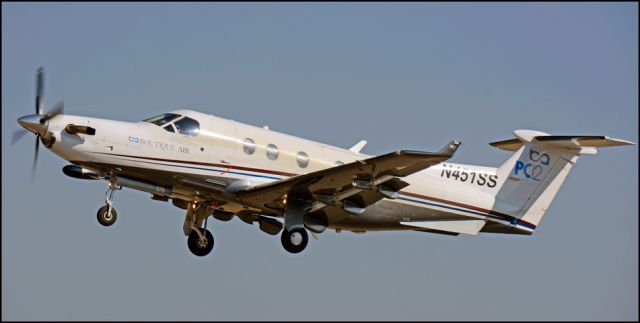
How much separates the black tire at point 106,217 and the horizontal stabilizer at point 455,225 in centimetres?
720

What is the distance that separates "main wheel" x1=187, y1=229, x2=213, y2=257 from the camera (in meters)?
25.1

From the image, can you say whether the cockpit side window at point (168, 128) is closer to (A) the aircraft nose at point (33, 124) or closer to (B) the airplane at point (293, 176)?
(B) the airplane at point (293, 176)

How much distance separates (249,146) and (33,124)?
Result: 196 inches

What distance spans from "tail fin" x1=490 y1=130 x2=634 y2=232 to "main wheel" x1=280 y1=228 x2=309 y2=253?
555 centimetres

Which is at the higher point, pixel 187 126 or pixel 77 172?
pixel 187 126

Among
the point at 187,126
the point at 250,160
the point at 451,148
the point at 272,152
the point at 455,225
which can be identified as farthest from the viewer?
the point at 455,225

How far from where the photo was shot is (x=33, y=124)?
2141cm

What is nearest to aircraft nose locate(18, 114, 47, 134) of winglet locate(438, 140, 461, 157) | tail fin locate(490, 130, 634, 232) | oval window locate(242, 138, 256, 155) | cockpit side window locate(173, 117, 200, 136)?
cockpit side window locate(173, 117, 200, 136)

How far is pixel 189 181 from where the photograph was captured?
898 inches

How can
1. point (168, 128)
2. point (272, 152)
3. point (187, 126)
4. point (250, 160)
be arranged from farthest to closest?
1. point (272, 152)
2. point (250, 160)
3. point (187, 126)
4. point (168, 128)

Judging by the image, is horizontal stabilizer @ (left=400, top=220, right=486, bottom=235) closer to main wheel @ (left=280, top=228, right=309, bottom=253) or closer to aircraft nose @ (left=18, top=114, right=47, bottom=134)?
main wheel @ (left=280, top=228, right=309, bottom=253)

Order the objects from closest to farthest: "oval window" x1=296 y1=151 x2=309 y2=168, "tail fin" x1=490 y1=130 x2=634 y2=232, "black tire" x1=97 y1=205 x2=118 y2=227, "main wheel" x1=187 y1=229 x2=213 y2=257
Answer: "black tire" x1=97 y1=205 x2=118 y2=227, "oval window" x1=296 y1=151 x2=309 y2=168, "main wheel" x1=187 y1=229 x2=213 y2=257, "tail fin" x1=490 y1=130 x2=634 y2=232

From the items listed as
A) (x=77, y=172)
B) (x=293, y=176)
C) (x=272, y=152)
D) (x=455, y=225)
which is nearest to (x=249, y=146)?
(x=272, y=152)

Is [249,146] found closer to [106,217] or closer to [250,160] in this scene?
[250,160]
